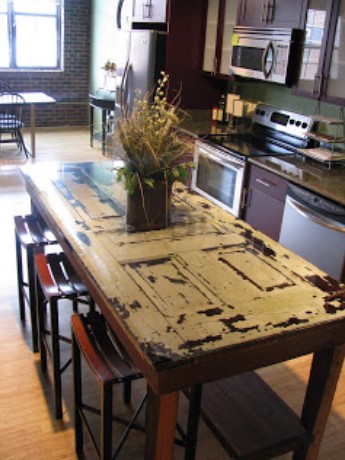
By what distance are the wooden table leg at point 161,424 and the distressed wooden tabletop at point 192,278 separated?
17cm

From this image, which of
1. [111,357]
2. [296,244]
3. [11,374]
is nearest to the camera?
[111,357]

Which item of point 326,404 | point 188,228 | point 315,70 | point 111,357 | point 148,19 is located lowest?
point 326,404

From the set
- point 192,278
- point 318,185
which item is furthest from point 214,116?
point 192,278

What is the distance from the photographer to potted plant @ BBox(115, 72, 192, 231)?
6.45ft

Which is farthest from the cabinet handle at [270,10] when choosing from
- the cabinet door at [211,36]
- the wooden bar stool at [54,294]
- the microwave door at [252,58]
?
the wooden bar stool at [54,294]

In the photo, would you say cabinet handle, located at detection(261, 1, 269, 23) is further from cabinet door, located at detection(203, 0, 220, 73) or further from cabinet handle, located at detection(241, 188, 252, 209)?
cabinet handle, located at detection(241, 188, 252, 209)

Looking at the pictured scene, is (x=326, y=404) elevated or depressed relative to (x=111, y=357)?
depressed

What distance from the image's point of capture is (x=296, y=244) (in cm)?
312

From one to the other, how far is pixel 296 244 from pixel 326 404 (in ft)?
4.78

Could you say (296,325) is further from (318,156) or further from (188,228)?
(318,156)

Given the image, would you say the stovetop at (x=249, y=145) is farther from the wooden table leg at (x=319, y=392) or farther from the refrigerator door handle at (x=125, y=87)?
the wooden table leg at (x=319, y=392)

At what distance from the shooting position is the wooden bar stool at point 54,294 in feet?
6.84

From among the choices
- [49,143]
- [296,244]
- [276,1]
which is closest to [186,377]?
[296,244]

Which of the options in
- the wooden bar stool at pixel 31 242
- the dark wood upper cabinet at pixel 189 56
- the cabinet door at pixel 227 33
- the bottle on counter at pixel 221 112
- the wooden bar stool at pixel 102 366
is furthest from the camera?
the bottle on counter at pixel 221 112
